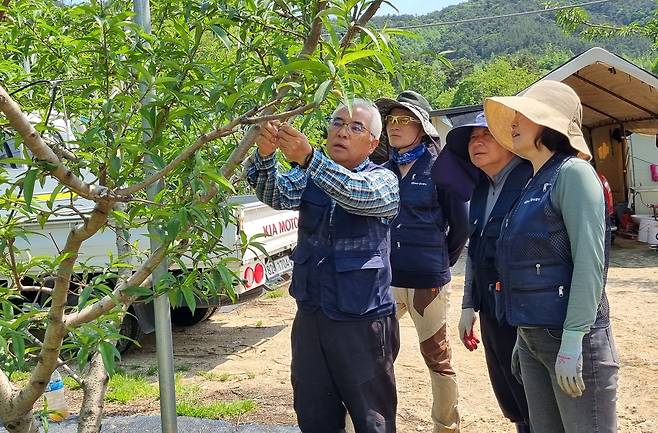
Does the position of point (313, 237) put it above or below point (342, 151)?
below

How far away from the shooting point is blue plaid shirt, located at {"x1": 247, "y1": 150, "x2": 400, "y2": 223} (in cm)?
255

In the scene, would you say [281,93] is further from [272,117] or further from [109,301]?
[109,301]

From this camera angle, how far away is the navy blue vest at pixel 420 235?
146 inches

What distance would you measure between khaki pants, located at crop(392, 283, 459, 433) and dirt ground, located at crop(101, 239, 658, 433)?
1.26ft

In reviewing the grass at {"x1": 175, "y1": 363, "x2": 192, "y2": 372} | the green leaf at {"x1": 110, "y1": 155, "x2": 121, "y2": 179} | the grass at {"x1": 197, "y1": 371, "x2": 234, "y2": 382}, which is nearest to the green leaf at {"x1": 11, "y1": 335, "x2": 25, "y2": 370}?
the green leaf at {"x1": 110, "y1": 155, "x2": 121, "y2": 179}

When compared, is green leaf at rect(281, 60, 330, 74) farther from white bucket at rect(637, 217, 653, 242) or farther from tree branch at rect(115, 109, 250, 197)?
white bucket at rect(637, 217, 653, 242)

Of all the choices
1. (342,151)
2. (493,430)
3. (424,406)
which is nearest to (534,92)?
(342,151)

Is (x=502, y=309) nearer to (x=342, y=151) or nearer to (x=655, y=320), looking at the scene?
(x=342, y=151)

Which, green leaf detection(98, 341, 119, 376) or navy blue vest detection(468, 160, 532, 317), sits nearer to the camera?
green leaf detection(98, 341, 119, 376)

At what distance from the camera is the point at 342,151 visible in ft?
9.53

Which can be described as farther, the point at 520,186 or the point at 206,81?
the point at 520,186

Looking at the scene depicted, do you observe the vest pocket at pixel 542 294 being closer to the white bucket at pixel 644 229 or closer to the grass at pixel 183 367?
the grass at pixel 183 367

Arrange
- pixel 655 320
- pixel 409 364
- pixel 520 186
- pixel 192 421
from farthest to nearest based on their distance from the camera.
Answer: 1. pixel 655 320
2. pixel 409 364
3. pixel 192 421
4. pixel 520 186

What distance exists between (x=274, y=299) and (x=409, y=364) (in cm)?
334
